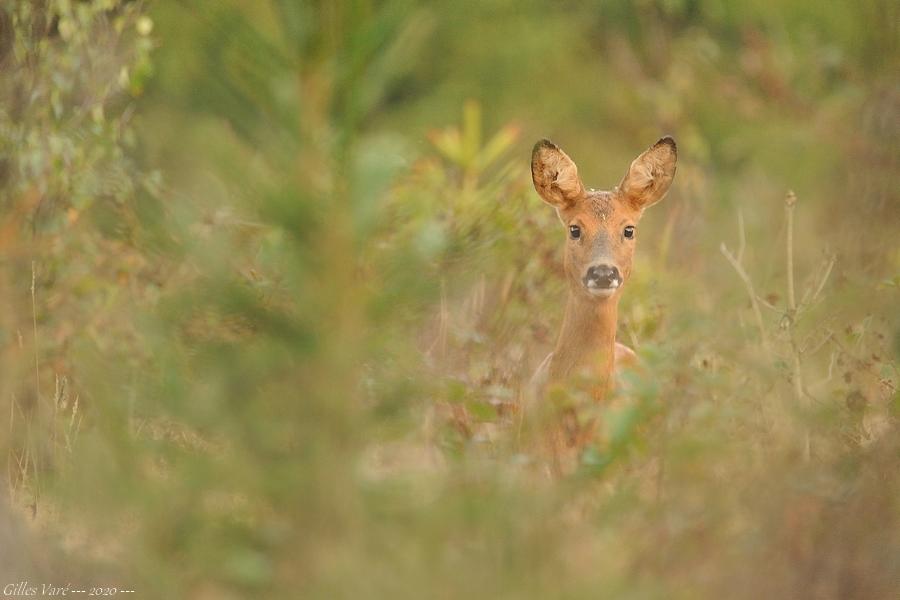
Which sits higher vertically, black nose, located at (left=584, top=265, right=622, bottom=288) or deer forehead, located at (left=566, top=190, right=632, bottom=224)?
deer forehead, located at (left=566, top=190, right=632, bottom=224)

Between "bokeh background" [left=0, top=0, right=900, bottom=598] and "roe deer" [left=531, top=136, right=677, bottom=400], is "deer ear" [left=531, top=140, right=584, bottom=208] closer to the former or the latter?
"roe deer" [left=531, top=136, right=677, bottom=400]

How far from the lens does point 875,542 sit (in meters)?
4.77

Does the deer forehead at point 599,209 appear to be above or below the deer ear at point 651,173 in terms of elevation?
below

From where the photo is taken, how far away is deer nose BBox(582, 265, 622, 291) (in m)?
7.04

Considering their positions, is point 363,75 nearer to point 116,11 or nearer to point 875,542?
point 875,542

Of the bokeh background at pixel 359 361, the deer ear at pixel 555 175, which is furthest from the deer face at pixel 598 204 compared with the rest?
the bokeh background at pixel 359 361

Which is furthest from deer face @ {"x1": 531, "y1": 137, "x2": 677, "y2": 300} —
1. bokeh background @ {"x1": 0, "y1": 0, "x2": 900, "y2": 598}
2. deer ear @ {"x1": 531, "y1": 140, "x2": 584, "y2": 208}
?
bokeh background @ {"x1": 0, "y1": 0, "x2": 900, "y2": 598}

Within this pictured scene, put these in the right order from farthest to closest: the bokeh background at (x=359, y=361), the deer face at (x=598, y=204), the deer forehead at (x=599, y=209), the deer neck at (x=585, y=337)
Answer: the deer forehead at (x=599, y=209), the deer face at (x=598, y=204), the deer neck at (x=585, y=337), the bokeh background at (x=359, y=361)

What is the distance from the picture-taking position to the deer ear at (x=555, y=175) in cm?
741

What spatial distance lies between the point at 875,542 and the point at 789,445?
0.39m

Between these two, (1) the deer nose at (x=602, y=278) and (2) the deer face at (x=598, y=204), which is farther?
(2) the deer face at (x=598, y=204)

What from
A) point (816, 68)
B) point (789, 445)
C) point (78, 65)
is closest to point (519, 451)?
point (789, 445)

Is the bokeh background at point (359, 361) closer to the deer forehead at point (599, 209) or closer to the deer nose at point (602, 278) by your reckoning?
the deer nose at point (602, 278)

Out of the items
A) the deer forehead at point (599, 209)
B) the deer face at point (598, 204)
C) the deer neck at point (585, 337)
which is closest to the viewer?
the deer neck at point (585, 337)
